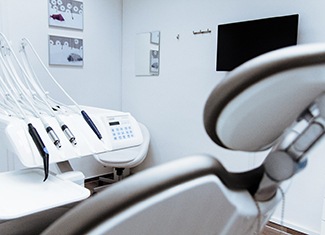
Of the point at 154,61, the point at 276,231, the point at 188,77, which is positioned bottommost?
the point at 276,231

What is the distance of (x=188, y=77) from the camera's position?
305 cm

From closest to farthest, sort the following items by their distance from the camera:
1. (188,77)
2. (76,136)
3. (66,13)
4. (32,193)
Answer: (32,193), (76,136), (188,77), (66,13)

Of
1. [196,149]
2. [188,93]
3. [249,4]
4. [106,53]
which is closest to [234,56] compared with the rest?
[249,4]

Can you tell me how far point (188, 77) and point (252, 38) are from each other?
2.69ft

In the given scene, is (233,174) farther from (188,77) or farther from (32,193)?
(188,77)

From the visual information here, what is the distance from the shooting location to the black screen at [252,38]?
2.19 meters

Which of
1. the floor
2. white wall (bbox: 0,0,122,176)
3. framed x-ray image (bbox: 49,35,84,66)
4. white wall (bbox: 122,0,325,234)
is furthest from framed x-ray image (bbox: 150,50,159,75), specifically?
the floor

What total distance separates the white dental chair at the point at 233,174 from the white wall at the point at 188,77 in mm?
2107

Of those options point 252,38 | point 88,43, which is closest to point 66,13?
point 88,43

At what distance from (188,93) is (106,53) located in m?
1.16

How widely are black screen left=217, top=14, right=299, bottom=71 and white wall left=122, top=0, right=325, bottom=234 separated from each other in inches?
5.4

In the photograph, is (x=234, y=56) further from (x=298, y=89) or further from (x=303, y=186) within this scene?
(x=298, y=89)

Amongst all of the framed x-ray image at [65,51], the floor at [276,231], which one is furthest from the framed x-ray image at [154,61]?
the floor at [276,231]

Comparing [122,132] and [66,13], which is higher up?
[66,13]
